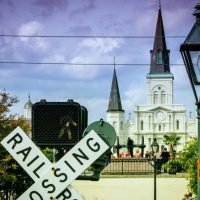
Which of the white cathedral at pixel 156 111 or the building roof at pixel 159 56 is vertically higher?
the building roof at pixel 159 56

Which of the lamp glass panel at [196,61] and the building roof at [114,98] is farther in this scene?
the building roof at [114,98]

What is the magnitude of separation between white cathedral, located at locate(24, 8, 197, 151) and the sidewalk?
104423 mm

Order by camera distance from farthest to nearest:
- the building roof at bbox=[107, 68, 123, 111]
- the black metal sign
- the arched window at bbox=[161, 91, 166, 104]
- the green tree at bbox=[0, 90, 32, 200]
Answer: the arched window at bbox=[161, 91, 166, 104]
the building roof at bbox=[107, 68, 123, 111]
the green tree at bbox=[0, 90, 32, 200]
the black metal sign

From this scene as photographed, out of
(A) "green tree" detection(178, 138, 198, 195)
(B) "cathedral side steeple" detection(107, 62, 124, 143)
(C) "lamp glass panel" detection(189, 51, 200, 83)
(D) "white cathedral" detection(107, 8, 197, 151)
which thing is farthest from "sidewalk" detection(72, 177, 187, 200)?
(B) "cathedral side steeple" detection(107, 62, 124, 143)

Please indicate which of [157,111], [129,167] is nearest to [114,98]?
[157,111]

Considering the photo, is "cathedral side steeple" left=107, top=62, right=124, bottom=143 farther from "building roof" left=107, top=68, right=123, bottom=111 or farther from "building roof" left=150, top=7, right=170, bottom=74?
"building roof" left=150, top=7, right=170, bottom=74

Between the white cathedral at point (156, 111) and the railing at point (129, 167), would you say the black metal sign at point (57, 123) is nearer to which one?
the railing at point (129, 167)

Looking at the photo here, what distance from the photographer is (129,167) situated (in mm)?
31656

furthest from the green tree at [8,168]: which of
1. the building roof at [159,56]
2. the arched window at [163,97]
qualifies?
the arched window at [163,97]

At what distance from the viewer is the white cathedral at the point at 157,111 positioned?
13250 cm

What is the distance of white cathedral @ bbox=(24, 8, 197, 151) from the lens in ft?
435

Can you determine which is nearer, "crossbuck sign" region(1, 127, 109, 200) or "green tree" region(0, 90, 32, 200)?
"crossbuck sign" region(1, 127, 109, 200)

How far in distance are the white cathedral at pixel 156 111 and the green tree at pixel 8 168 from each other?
11422 cm

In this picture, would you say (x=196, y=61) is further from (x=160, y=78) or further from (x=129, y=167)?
(x=160, y=78)
